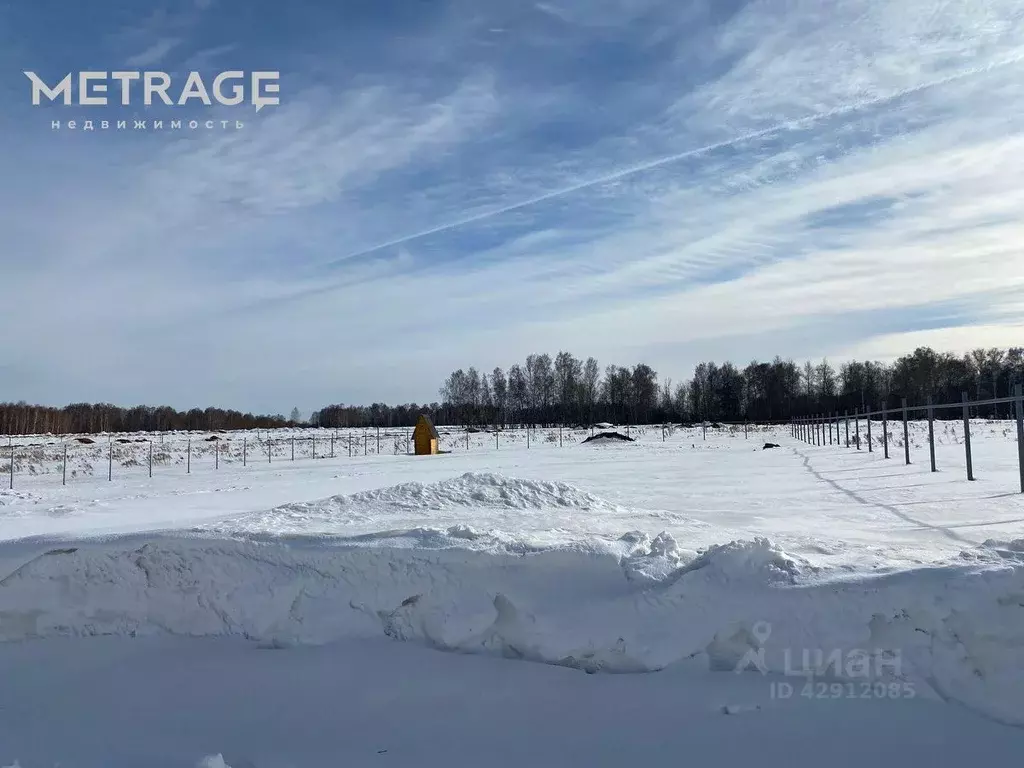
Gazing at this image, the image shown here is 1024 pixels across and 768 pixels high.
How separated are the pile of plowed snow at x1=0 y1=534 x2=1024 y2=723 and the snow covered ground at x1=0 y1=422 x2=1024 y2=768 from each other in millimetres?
13

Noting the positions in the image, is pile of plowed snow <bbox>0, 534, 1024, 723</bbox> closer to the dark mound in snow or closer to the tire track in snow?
the tire track in snow

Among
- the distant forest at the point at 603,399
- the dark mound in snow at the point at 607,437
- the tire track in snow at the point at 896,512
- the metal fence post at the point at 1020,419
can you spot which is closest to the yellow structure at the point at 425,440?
the dark mound in snow at the point at 607,437

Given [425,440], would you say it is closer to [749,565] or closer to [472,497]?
[472,497]

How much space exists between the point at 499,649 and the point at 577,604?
583mm

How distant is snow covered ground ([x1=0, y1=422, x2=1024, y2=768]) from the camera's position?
361cm

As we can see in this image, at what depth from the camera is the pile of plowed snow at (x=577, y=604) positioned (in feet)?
12.5

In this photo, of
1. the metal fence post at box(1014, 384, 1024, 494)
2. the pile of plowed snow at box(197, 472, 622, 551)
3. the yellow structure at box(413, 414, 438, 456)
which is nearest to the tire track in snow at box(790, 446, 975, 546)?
the metal fence post at box(1014, 384, 1024, 494)

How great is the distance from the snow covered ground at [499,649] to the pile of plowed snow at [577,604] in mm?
13

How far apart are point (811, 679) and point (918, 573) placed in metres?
0.87

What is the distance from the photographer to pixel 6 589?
5387 millimetres

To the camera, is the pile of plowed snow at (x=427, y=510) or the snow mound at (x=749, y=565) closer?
the snow mound at (x=749, y=565)

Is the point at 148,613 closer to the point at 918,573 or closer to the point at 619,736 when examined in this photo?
the point at 619,736

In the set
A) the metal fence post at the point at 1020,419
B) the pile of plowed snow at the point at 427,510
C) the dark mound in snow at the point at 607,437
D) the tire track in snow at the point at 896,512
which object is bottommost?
the dark mound in snow at the point at 607,437

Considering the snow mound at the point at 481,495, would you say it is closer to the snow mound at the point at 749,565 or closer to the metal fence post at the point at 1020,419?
the snow mound at the point at 749,565
